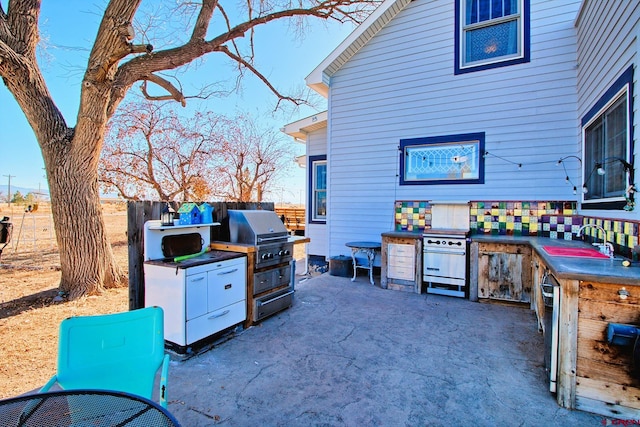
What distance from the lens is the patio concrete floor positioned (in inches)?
85.5

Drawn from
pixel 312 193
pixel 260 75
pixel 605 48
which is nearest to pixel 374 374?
pixel 605 48

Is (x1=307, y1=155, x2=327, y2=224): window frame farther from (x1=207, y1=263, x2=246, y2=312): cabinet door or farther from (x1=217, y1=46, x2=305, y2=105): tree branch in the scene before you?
(x1=207, y1=263, x2=246, y2=312): cabinet door

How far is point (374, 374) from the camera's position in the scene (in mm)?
2693

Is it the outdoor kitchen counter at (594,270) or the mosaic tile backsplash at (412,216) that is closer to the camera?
the outdoor kitchen counter at (594,270)

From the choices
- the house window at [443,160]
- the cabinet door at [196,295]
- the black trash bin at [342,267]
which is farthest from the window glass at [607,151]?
the cabinet door at [196,295]

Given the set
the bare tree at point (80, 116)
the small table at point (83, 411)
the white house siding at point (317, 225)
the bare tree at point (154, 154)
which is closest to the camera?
the small table at point (83, 411)

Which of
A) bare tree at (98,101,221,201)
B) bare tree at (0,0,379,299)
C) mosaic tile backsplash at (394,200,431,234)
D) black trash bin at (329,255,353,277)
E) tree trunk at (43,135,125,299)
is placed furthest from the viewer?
bare tree at (98,101,221,201)

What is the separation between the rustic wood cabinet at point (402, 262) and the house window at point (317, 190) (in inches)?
107

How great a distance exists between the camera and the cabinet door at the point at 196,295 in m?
2.96

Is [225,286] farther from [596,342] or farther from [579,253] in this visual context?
[579,253]

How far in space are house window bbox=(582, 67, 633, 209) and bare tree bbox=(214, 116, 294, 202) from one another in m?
9.97

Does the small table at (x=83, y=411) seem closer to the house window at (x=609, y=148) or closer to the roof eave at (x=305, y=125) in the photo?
the house window at (x=609, y=148)

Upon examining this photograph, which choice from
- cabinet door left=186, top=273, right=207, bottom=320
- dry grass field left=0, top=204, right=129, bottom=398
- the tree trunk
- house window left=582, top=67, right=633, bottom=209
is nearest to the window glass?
house window left=582, top=67, right=633, bottom=209

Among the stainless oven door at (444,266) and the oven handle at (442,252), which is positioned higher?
the oven handle at (442,252)
